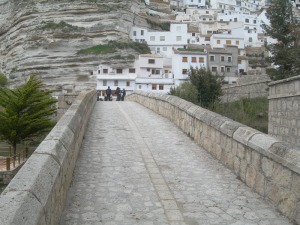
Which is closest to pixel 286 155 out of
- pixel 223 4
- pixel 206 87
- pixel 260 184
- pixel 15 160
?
pixel 260 184

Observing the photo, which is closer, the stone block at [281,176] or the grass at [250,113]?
the stone block at [281,176]

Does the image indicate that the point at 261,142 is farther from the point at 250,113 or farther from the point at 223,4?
the point at 223,4

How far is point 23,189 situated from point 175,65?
193 ft

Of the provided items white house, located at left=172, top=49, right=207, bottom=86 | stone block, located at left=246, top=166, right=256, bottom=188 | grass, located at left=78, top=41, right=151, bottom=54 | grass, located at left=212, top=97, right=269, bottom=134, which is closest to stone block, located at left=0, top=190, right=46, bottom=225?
stone block, located at left=246, top=166, right=256, bottom=188

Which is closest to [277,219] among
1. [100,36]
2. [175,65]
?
[175,65]

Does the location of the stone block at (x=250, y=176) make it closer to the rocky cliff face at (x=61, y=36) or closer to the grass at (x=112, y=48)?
the rocky cliff face at (x=61, y=36)

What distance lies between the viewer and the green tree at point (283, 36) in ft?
75.9

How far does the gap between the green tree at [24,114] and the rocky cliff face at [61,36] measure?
33.0 m

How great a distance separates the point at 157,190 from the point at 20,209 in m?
3.03

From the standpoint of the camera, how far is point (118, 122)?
13070 millimetres

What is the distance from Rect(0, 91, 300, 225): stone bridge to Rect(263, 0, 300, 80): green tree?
17320 mm

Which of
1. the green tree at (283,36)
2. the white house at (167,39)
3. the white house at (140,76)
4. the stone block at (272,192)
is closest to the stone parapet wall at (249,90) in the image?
the green tree at (283,36)

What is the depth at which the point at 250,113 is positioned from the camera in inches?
752

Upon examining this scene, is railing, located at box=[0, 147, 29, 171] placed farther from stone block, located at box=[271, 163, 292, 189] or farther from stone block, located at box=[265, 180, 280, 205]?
stone block, located at box=[271, 163, 292, 189]
